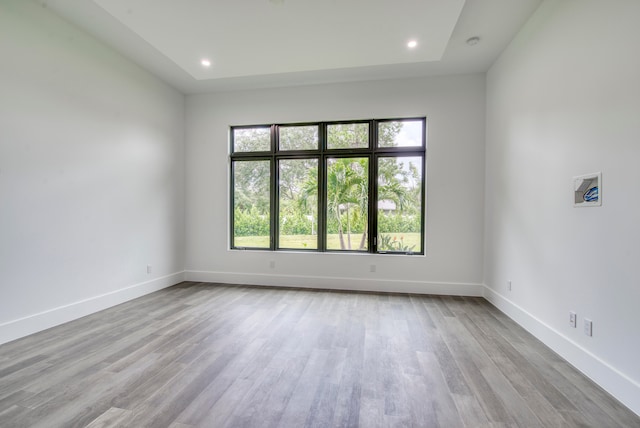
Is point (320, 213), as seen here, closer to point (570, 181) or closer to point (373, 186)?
point (373, 186)

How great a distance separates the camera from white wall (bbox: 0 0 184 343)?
263cm

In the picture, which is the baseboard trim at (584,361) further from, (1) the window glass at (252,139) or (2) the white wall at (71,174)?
(2) the white wall at (71,174)

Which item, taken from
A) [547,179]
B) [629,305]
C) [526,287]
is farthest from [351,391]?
[547,179]

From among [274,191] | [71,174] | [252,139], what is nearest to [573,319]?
[274,191]

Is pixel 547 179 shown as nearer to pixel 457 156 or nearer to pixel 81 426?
pixel 457 156

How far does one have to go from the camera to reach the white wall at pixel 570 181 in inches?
72.3

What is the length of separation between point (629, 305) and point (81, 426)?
11.0 feet

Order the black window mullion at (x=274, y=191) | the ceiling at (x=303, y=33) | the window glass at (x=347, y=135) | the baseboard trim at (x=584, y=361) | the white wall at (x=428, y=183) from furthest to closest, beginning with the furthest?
the black window mullion at (x=274, y=191) → the window glass at (x=347, y=135) → the white wall at (x=428, y=183) → the ceiling at (x=303, y=33) → the baseboard trim at (x=584, y=361)

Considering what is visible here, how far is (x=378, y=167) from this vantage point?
4.52m

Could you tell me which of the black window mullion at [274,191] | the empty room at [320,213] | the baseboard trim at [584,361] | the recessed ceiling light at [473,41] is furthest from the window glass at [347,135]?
the baseboard trim at [584,361]

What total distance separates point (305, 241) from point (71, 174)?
311cm

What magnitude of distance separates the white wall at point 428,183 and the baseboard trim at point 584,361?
1144mm

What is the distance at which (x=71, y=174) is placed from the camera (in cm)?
312

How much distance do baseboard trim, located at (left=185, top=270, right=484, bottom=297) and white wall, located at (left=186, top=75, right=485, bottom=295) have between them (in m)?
0.01
